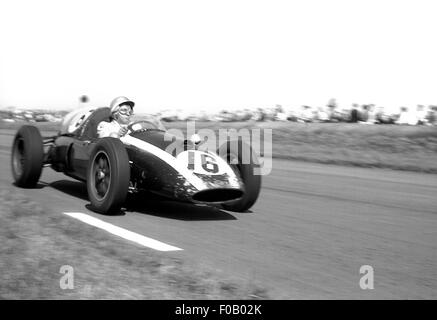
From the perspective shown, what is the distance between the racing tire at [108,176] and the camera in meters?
6.29

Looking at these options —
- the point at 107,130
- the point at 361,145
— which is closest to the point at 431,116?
the point at 361,145

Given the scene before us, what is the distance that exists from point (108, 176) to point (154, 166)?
1.70 feet

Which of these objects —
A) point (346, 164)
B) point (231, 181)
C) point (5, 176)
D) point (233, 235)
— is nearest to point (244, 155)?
point (231, 181)

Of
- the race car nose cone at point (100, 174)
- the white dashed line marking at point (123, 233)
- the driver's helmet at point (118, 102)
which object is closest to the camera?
the white dashed line marking at point (123, 233)

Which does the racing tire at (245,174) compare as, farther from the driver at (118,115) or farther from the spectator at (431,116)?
the spectator at (431,116)

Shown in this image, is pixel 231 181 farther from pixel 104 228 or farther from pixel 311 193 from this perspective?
pixel 311 193

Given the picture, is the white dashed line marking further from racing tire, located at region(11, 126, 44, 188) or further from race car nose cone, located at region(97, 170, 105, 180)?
racing tire, located at region(11, 126, 44, 188)

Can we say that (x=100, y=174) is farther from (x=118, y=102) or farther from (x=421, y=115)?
(x=421, y=115)

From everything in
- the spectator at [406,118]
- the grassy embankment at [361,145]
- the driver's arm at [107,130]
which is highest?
the driver's arm at [107,130]

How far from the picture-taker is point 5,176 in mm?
9938

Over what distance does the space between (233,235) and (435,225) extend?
2456 mm

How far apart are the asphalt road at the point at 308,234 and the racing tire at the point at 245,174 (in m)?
0.12

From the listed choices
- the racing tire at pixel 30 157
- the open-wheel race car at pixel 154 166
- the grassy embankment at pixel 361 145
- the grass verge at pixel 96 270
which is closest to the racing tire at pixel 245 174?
the open-wheel race car at pixel 154 166

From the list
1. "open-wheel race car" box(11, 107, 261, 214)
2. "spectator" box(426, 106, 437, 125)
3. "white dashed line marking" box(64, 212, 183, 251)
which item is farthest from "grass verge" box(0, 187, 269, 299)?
"spectator" box(426, 106, 437, 125)
